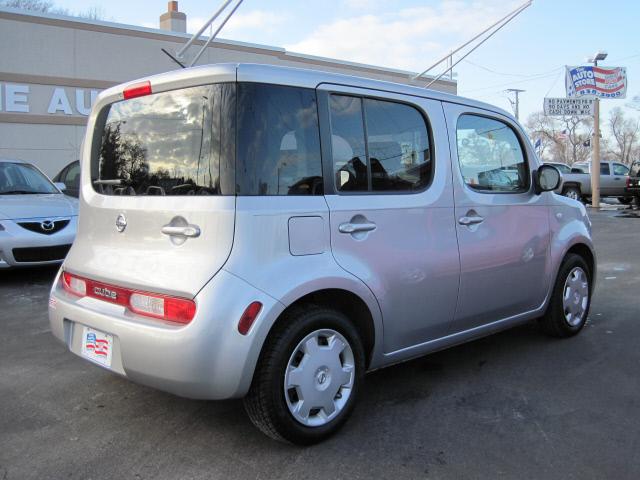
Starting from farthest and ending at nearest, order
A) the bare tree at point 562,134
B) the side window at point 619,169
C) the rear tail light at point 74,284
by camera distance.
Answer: the bare tree at point 562,134 → the side window at point 619,169 → the rear tail light at point 74,284

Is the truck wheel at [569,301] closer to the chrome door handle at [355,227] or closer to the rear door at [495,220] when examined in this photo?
the rear door at [495,220]

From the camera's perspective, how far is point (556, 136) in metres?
76.2

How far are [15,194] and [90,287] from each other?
5.26 m

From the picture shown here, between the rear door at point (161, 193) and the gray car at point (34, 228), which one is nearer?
the rear door at point (161, 193)

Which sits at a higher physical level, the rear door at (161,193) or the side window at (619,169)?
the side window at (619,169)

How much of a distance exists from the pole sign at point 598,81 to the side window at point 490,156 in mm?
21271

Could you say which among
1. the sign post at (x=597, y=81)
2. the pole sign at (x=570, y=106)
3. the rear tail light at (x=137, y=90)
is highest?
the sign post at (x=597, y=81)

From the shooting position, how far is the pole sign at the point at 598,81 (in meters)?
22.9

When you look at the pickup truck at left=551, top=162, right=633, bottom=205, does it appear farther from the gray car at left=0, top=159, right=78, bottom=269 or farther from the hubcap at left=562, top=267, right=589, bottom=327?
the gray car at left=0, top=159, right=78, bottom=269

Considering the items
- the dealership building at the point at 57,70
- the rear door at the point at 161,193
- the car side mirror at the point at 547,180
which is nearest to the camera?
the rear door at the point at 161,193

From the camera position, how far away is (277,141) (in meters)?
2.87

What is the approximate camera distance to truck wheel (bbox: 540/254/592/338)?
4625 millimetres

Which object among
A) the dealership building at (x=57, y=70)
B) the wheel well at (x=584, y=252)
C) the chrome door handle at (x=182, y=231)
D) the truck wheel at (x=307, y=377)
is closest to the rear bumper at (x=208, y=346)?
the truck wheel at (x=307, y=377)

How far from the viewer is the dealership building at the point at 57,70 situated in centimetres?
1702
